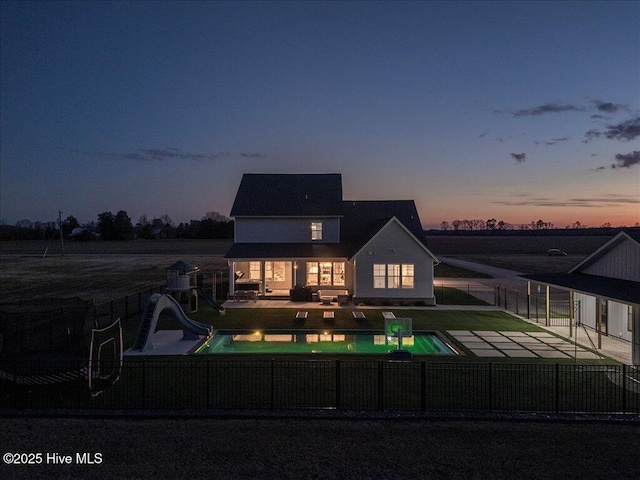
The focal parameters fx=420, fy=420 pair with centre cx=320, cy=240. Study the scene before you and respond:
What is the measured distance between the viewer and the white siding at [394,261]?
97.9ft

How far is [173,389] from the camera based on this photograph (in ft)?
42.9

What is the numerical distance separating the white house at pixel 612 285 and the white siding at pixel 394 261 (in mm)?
7572

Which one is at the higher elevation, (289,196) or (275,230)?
(289,196)

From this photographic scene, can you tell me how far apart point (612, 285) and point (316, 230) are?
21311 millimetres

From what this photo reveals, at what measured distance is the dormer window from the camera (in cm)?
3481

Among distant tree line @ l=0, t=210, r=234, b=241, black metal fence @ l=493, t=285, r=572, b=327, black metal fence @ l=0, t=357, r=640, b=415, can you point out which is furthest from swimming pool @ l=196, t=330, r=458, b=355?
distant tree line @ l=0, t=210, r=234, b=241

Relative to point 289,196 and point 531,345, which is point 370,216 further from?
point 531,345

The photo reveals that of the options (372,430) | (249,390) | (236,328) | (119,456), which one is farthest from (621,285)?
(119,456)

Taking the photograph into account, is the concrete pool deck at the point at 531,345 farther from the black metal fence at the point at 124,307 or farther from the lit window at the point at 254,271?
the lit window at the point at 254,271

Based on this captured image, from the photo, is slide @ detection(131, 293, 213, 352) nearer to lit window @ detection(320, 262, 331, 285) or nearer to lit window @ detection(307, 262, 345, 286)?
lit window @ detection(307, 262, 345, 286)

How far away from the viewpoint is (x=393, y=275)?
1190 inches

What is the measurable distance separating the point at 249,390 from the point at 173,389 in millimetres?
2378

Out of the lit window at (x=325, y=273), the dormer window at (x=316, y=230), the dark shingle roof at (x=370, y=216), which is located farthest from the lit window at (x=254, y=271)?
the dark shingle roof at (x=370, y=216)

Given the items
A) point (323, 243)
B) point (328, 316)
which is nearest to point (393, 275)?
point (323, 243)
